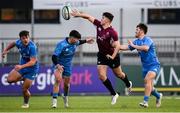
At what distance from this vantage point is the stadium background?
32.0m

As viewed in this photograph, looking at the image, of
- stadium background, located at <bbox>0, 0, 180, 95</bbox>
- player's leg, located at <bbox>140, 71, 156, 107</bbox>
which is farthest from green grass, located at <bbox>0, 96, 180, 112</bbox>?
stadium background, located at <bbox>0, 0, 180, 95</bbox>

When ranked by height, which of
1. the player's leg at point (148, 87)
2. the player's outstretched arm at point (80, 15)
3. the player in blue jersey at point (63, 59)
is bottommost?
the player's leg at point (148, 87)

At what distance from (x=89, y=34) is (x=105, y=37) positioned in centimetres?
1317

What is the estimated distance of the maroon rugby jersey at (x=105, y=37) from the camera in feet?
77.5

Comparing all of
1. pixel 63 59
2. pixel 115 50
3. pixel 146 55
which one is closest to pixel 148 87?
pixel 146 55

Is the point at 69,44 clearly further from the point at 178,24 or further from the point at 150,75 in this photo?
the point at 178,24

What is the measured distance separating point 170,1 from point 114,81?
13.2 ft

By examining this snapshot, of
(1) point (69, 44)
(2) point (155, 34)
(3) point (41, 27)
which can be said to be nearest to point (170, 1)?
(2) point (155, 34)

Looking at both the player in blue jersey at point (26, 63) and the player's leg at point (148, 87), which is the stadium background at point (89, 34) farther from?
the player's leg at point (148, 87)

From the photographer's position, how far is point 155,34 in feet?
121

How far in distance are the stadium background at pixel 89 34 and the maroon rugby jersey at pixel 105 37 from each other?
8.19 m

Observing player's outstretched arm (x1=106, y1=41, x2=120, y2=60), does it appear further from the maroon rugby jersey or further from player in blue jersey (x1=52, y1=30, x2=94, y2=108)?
player in blue jersey (x1=52, y1=30, x2=94, y2=108)

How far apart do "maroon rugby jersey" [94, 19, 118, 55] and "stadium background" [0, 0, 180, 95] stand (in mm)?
8190

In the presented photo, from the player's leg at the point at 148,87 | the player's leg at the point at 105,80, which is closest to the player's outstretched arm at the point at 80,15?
the player's leg at the point at 105,80
